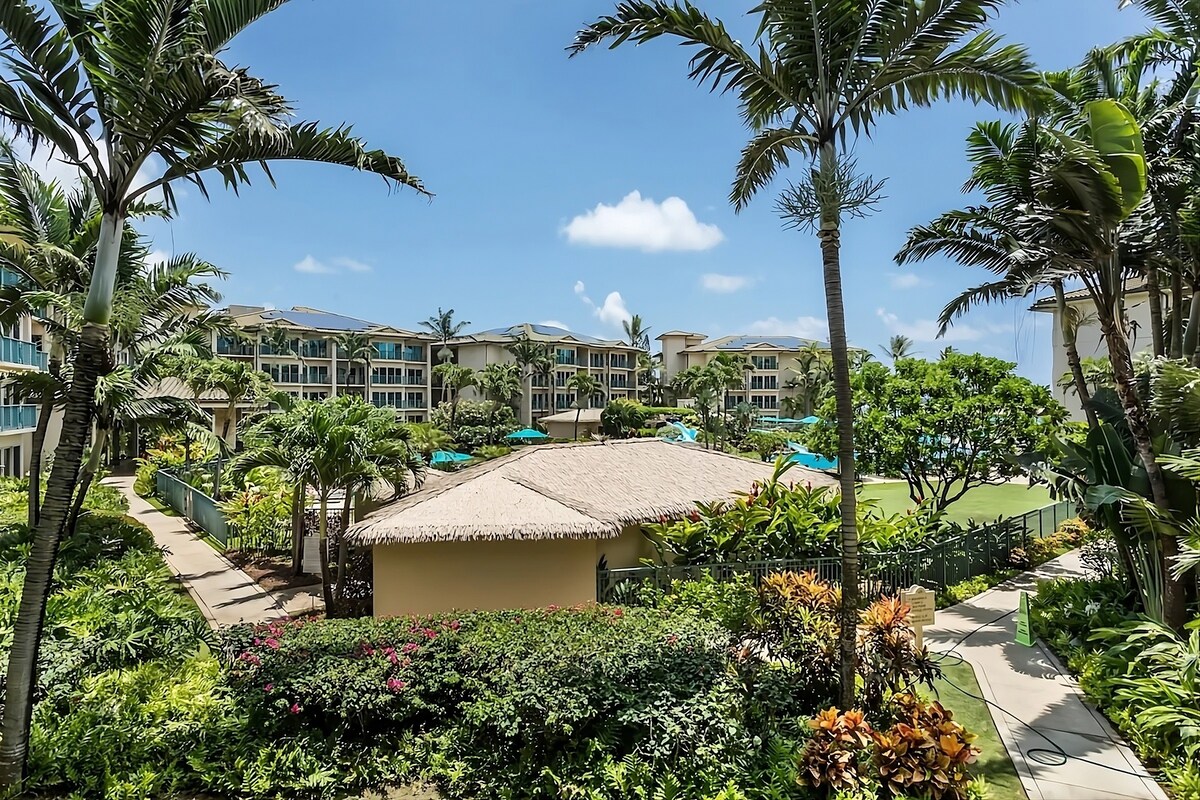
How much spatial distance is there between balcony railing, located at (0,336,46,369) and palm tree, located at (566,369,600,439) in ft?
139

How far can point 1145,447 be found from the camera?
9219mm

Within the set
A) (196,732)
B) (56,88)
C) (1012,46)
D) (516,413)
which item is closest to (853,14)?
(1012,46)

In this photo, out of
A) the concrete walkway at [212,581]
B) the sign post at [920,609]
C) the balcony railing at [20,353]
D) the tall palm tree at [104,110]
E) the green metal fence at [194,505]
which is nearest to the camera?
the tall palm tree at [104,110]

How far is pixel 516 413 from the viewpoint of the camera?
231ft

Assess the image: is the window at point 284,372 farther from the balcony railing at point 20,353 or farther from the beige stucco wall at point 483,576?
the beige stucco wall at point 483,576

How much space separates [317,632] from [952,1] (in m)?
10.5

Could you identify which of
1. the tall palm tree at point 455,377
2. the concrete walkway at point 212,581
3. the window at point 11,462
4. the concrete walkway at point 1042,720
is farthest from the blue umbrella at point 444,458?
the concrete walkway at point 1042,720

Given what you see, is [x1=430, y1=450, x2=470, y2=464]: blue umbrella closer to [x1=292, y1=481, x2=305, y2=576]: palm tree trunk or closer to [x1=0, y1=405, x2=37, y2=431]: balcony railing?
[x1=0, y1=405, x2=37, y2=431]: balcony railing

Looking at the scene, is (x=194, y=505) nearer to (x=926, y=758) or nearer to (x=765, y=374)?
(x=926, y=758)

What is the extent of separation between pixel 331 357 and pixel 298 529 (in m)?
48.9

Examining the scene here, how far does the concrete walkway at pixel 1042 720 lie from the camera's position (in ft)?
22.5

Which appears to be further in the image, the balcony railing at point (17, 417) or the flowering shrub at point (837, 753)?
the balcony railing at point (17, 417)

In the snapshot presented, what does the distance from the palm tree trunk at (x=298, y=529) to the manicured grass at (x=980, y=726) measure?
13.8 m

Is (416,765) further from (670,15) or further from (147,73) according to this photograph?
(670,15)
